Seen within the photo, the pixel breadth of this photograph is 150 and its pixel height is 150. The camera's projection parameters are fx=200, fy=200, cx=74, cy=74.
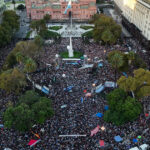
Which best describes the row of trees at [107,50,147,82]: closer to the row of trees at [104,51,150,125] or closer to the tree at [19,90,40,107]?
the row of trees at [104,51,150,125]

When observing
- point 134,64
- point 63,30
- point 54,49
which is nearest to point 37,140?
point 134,64

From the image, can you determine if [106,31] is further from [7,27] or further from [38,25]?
[7,27]

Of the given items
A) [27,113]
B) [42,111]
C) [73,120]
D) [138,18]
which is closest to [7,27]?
[138,18]

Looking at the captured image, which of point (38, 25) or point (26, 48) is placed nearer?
point (26, 48)

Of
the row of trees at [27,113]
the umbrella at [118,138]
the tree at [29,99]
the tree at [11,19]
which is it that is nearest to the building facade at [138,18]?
the umbrella at [118,138]

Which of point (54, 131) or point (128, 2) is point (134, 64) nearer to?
point (54, 131)

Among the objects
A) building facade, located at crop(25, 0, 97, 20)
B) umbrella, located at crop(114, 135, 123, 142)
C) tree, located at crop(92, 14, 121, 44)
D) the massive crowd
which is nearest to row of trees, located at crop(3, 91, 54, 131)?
the massive crowd
